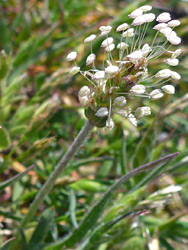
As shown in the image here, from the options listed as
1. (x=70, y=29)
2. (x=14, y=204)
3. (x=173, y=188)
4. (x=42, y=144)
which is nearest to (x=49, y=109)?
(x=42, y=144)

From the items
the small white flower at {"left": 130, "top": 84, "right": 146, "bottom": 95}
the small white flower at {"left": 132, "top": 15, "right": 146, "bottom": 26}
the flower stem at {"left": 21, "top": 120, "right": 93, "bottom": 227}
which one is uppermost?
the small white flower at {"left": 132, "top": 15, "right": 146, "bottom": 26}

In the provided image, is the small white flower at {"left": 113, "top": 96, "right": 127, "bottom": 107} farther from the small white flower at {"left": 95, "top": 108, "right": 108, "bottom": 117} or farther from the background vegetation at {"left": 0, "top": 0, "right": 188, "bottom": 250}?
the background vegetation at {"left": 0, "top": 0, "right": 188, "bottom": 250}

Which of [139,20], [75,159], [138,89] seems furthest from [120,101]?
[75,159]

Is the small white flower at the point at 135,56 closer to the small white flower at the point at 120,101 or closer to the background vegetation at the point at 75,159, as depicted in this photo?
the small white flower at the point at 120,101

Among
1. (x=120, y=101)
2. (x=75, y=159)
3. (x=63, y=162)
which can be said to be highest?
(x=120, y=101)

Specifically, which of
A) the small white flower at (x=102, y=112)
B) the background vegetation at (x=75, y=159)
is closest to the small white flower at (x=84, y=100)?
the small white flower at (x=102, y=112)

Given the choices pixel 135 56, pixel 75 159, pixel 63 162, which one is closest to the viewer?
pixel 135 56

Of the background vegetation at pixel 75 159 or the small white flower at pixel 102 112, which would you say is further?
the background vegetation at pixel 75 159

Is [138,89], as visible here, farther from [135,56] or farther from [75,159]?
[75,159]

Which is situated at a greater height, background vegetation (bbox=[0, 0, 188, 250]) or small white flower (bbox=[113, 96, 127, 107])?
small white flower (bbox=[113, 96, 127, 107])

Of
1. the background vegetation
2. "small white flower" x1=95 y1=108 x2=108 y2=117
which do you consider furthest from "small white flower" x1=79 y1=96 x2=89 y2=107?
the background vegetation
